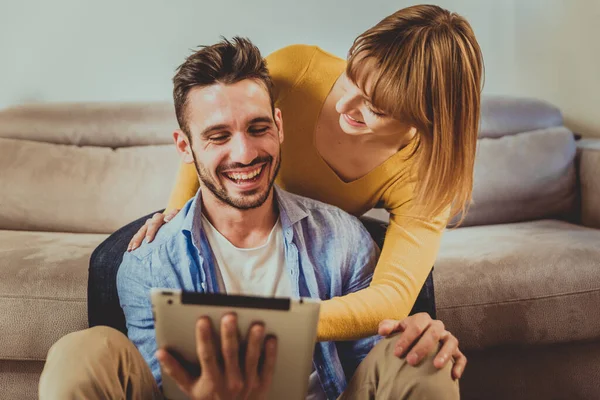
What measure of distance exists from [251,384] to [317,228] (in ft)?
1.45

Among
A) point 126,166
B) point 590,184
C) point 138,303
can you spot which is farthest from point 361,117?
point 590,184

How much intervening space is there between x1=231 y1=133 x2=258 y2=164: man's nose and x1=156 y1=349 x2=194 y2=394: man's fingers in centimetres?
41

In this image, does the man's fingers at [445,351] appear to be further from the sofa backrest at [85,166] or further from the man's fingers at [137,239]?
the sofa backrest at [85,166]

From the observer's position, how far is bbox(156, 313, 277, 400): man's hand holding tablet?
0.85m

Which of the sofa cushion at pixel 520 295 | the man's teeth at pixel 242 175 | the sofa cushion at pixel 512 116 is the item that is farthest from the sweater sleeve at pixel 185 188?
the sofa cushion at pixel 512 116

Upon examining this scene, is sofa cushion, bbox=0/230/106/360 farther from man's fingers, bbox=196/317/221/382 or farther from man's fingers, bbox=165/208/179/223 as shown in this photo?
man's fingers, bbox=196/317/221/382

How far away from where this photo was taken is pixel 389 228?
1.36m

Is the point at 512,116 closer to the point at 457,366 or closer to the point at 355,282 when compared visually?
the point at 355,282

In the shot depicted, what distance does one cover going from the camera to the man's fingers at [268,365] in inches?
34.5

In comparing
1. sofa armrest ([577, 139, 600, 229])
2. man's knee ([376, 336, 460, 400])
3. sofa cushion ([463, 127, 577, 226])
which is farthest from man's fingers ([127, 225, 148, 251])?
sofa armrest ([577, 139, 600, 229])

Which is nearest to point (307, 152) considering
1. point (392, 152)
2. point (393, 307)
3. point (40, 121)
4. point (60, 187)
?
point (392, 152)

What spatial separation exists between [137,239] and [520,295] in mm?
951

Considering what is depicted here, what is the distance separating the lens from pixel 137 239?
1.28m

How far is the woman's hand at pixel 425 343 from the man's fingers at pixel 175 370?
0.33 m
